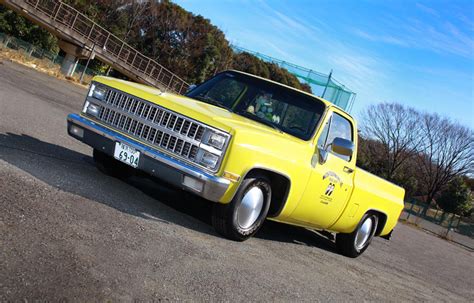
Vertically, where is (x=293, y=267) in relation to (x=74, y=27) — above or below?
below

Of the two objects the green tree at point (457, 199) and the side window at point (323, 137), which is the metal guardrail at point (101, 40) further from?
the green tree at point (457, 199)

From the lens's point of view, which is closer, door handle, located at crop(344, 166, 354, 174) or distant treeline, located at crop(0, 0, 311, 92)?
door handle, located at crop(344, 166, 354, 174)

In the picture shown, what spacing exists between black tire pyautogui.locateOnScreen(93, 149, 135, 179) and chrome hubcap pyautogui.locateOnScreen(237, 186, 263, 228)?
1.93m

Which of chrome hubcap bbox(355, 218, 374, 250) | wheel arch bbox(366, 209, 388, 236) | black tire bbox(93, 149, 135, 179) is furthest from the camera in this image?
wheel arch bbox(366, 209, 388, 236)

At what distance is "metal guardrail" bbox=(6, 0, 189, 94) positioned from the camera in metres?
29.5

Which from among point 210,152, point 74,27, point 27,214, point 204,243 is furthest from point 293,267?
point 74,27

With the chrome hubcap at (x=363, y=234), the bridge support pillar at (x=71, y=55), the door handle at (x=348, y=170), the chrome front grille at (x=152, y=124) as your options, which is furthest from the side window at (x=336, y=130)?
the bridge support pillar at (x=71, y=55)

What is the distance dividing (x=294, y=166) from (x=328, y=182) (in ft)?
3.07

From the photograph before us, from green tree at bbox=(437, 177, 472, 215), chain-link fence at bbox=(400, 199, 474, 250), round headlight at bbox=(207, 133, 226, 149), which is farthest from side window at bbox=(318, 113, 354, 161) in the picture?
green tree at bbox=(437, 177, 472, 215)

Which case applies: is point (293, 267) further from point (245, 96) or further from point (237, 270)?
point (245, 96)

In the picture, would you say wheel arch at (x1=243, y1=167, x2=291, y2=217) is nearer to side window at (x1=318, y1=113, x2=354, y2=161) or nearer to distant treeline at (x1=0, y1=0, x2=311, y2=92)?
side window at (x1=318, y1=113, x2=354, y2=161)

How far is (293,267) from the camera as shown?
214 inches

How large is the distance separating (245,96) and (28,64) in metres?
23.3

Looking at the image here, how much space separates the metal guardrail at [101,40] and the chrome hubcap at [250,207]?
2684 cm
